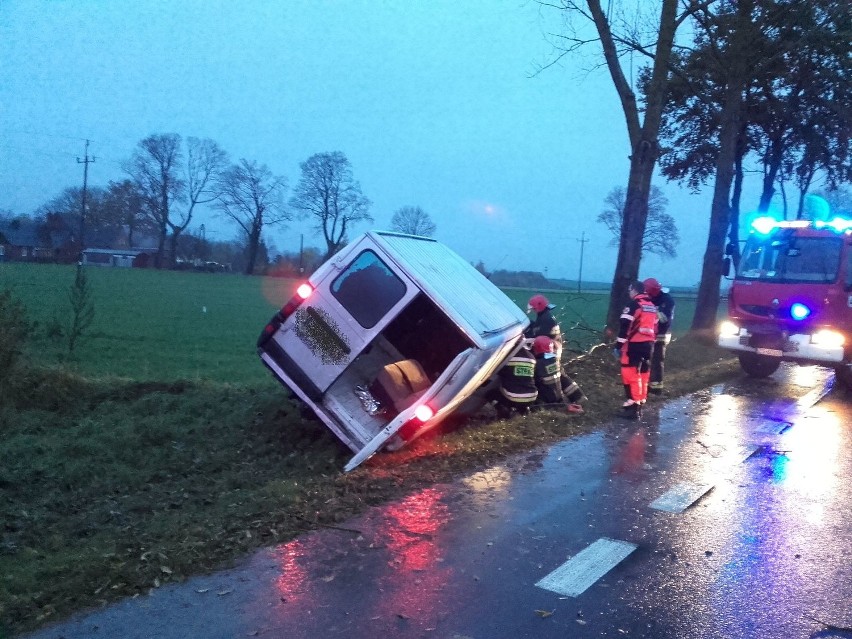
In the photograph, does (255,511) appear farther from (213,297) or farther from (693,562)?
(213,297)

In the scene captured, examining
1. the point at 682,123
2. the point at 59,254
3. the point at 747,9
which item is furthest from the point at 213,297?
the point at 747,9

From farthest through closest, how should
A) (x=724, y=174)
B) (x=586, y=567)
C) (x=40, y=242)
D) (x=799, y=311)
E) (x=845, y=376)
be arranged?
(x=40, y=242), (x=724, y=174), (x=799, y=311), (x=845, y=376), (x=586, y=567)

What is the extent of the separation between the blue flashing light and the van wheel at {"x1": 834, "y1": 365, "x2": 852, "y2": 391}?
935mm

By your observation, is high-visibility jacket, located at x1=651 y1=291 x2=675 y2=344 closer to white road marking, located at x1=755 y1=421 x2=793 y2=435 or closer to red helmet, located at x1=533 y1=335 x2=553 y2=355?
white road marking, located at x1=755 y1=421 x2=793 y2=435

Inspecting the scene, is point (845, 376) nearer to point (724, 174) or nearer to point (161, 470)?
point (724, 174)

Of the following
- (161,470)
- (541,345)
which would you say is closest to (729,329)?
(541,345)

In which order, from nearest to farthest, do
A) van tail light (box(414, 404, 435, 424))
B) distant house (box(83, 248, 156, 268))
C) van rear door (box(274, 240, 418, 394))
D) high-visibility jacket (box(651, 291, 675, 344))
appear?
van tail light (box(414, 404, 435, 424)) < van rear door (box(274, 240, 418, 394)) < high-visibility jacket (box(651, 291, 675, 344)) < distant house (box(83, 248, 156, 268))

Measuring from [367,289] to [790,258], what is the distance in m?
8.27

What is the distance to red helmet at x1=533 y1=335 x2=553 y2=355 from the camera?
9.22 m

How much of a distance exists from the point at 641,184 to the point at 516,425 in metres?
6.64

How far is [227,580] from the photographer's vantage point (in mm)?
4371

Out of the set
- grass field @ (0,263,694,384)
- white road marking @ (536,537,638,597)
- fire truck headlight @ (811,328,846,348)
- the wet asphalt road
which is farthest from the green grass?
fire truck headlight @ (811,328,846,348)

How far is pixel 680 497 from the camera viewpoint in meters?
6.20

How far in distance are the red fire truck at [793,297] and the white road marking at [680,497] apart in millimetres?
6426
